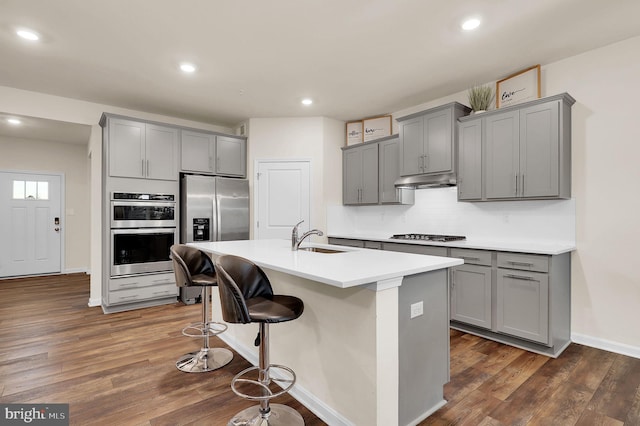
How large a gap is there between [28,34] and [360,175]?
393 cm

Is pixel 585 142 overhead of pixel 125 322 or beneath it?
overhead

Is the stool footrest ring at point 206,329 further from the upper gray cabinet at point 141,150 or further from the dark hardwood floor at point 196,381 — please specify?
the upper gray cabinet at point 141,150

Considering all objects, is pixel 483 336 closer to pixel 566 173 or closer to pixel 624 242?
pixel 624 242

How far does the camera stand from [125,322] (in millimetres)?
3742

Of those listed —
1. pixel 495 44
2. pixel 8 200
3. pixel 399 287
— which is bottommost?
pixel 399 287

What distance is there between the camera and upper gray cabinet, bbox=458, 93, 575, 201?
2994 mm

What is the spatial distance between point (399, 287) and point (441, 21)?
7.07 ft

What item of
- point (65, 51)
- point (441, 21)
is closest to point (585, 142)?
point (441, 21)

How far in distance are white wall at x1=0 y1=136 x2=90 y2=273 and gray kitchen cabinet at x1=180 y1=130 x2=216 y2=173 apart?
346 centimetres

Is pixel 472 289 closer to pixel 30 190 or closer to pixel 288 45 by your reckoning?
pixel 288 45

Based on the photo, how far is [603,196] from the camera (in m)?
2.98

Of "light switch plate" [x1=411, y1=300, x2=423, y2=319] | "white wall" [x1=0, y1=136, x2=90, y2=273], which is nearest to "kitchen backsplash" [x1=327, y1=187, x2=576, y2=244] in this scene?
"light switch plate" [x1=411, y1=300, x2=423, y2=319]

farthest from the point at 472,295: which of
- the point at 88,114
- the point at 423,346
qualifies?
the point at 88,114

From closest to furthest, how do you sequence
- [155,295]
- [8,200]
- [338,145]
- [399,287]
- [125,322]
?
[399,287] < [125,322] < [155,295] < [338,145] < [8,200]
